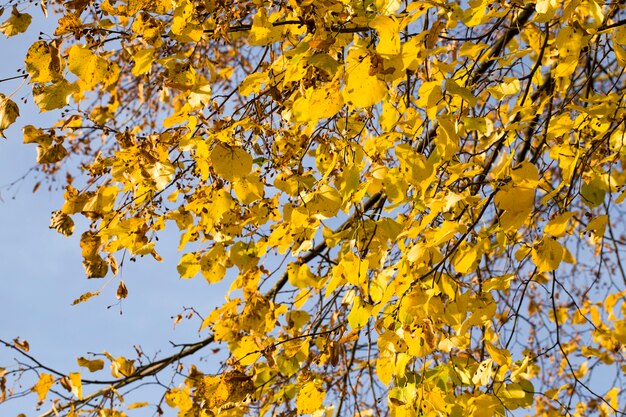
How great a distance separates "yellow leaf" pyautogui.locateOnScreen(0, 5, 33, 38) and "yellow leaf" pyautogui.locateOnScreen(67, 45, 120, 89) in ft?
0.38

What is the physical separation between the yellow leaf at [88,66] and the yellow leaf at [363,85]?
0.63m

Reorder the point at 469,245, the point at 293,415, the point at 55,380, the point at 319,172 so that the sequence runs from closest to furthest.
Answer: the point at 469,245, the point at 319,172, the point at 293,415, the point at 55,380

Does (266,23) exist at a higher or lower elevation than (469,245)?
higher

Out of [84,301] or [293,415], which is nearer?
[84,301]

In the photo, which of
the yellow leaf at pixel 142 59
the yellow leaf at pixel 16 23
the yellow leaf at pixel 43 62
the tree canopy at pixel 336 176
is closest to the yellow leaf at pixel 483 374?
the tree canopy at pixel 336 176

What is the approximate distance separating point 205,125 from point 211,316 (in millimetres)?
679

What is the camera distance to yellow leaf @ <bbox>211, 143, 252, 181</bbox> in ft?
5.18

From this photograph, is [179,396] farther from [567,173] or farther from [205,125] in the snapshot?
[567,173]

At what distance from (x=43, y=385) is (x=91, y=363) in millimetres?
172

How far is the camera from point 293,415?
2.13m

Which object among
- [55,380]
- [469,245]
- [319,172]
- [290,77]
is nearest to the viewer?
[290,77]

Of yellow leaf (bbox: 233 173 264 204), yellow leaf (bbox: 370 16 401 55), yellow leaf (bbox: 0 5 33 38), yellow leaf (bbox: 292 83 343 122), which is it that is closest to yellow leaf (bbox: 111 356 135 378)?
yellow leaf (bbox: 233 173 264 204)

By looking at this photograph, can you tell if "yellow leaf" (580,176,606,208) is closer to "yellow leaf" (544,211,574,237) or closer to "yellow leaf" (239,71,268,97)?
"yellow leaf" (544,211,574,237)

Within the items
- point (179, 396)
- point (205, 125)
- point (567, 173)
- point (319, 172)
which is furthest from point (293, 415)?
point (567, 173)
